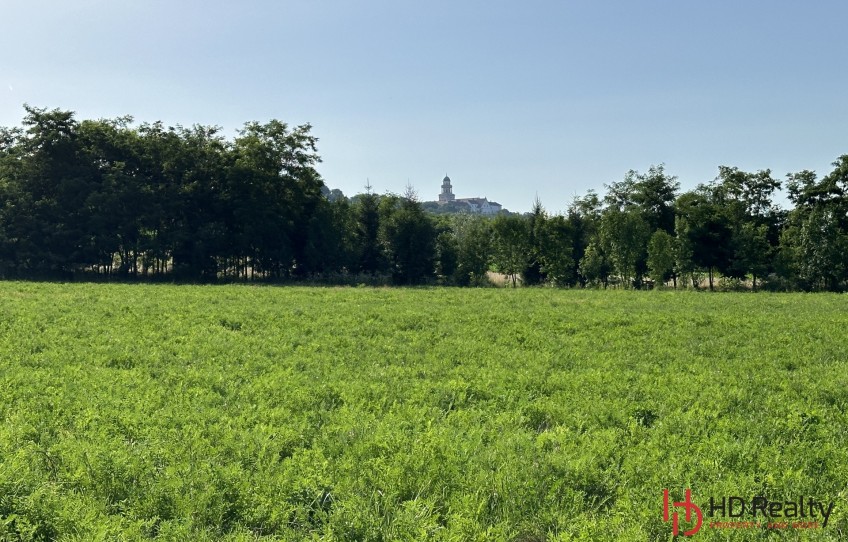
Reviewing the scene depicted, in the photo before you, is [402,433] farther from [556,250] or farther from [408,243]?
[556,250]

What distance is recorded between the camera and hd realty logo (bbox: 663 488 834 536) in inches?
204

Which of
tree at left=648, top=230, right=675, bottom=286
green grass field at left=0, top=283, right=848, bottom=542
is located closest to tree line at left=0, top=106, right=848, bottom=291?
tree at left=648, top=230, right=675, bottom=286

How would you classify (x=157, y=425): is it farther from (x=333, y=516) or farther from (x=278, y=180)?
(x=278, y=180)

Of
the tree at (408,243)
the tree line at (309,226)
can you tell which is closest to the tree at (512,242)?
→ the tree line at (309,226)

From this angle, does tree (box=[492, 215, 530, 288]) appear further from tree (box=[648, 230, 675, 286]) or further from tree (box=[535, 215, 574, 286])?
tree (box=[648, 230, 675, 286])

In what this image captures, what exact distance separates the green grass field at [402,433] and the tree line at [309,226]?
3324cm

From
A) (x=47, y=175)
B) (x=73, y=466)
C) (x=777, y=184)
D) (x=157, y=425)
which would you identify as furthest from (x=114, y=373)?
(x=777, y=184)

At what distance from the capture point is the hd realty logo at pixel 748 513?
519 centimetres

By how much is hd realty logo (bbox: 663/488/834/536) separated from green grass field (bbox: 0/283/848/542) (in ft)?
0.37

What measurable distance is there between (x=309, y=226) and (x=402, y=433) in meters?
45.4

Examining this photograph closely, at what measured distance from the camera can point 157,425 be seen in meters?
7.69

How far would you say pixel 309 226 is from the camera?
5106 cm

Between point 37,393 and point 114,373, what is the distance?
1.58 m

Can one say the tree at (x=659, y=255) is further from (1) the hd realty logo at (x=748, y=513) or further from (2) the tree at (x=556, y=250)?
(1) the hd realty logo at (x=748, y=513)
